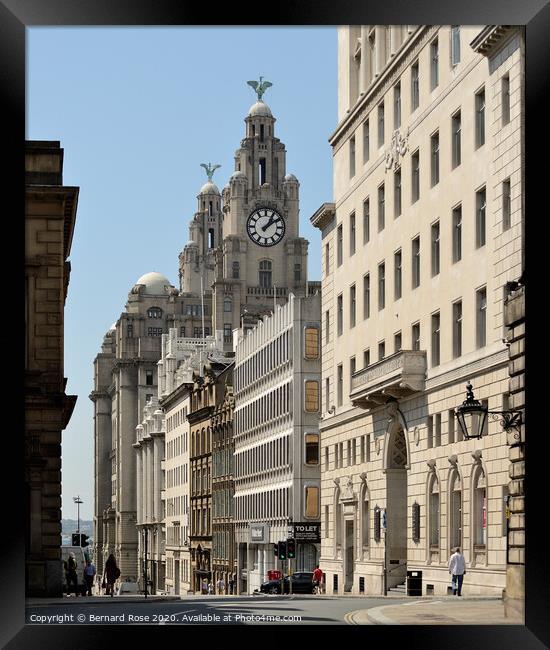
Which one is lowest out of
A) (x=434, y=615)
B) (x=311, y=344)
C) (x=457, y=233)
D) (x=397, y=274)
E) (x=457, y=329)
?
(x=434, y=615)

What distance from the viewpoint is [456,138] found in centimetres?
5600

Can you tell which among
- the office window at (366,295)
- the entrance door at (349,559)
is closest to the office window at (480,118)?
the office window at (366,295)

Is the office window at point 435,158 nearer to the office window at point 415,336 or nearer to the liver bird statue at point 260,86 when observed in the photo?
the office window at point 415,336

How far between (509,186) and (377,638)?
101 ft

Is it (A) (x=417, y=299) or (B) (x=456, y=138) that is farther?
(A) (x=417, y=299)

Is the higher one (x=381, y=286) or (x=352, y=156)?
(x=352, y=156)

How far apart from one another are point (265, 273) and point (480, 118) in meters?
120

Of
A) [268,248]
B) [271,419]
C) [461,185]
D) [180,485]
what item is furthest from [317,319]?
[268,248]

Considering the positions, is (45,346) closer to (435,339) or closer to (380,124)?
(435,339)

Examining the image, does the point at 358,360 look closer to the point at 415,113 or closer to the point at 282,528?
the point at 415,113

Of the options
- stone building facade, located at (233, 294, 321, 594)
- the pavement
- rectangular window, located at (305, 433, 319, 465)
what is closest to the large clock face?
stone building facade, located at (233, 294, 321, 594)

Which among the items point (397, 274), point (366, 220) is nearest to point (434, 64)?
point (397, 274)

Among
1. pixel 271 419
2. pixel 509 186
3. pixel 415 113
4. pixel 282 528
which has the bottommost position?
pixel 282 528

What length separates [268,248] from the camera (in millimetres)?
171875
